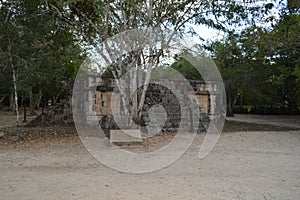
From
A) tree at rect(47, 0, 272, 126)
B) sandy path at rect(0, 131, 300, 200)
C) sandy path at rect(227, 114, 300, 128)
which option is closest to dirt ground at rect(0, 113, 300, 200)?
sandy path at rect(0, 131, 300, 200)

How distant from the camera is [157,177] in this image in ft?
14.3

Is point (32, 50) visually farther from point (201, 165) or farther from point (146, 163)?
point (201, 165)

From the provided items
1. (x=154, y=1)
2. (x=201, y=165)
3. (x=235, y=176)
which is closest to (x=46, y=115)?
(x=154, y=1)

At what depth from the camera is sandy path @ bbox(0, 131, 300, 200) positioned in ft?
11.8

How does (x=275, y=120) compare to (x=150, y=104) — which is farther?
(x=275, y=120)

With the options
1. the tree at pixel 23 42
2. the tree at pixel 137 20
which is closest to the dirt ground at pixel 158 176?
the tree at pixel 23 42

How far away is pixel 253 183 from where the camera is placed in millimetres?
4078

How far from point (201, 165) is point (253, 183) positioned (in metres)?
1.23

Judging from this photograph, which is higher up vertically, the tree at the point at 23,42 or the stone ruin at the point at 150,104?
the tree at the point at 23,42

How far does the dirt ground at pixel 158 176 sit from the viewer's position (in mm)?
3590

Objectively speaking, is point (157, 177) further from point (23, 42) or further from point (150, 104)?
point (150, 104)

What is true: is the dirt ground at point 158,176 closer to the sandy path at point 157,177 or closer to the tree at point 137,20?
→ the sandy path at point 157,177

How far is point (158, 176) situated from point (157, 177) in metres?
0.06

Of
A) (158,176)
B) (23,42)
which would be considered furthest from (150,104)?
(158,176)
